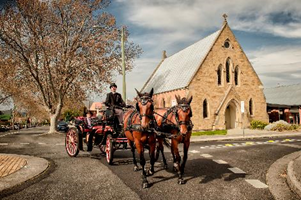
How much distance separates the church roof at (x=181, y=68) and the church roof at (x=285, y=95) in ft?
54.6

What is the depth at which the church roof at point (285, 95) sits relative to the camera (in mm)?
40075

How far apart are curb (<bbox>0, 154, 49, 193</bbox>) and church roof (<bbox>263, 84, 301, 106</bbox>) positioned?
38.7m

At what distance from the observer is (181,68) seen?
3167 centimetres

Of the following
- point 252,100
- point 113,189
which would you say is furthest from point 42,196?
point 252,100

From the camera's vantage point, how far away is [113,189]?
230 inches

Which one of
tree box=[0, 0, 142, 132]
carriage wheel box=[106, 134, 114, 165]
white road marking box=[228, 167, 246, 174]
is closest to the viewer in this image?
white road marking box=[228, 167, 246, 174]

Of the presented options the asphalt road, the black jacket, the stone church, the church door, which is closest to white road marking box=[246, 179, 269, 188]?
the asphalt road

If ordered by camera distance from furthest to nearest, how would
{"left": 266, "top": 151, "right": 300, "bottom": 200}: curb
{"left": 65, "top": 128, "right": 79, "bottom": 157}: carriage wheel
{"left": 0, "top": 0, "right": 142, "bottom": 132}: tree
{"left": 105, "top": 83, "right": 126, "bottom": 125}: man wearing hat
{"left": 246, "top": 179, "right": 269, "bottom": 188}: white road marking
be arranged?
{"left": 0, "top": 0, "right": 142, "bottom": 132}: tree → {"left": 65, "top": 128, "right": 79, "bottom": 157}: carriage wheel → {"left": 105, "top": 83, "right": 126, "bottom": 125}: man wearing hat → {"left": 246, "top": 179, "right": 269, "bottom": 188}: white road marking → {"left": 266, "top": 151, "right": 300, "bottom": 200}: curb

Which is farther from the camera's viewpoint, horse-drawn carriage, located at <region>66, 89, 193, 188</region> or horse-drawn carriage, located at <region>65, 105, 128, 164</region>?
horse-drawn carriage, located at <region>65, 105, 128, 164</region>

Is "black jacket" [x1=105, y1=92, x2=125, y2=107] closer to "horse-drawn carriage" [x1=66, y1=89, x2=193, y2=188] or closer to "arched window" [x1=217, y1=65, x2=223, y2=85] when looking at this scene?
"horse-drawn carriage" [x1=66, y1=89, x2=193, y2=188]

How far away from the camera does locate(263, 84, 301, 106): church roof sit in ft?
131

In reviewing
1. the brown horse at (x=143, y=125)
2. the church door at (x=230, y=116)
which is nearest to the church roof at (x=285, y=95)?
the church door at (x=230, y=116)

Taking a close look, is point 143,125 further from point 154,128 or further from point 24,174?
point 24,174

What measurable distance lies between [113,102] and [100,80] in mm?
16862
